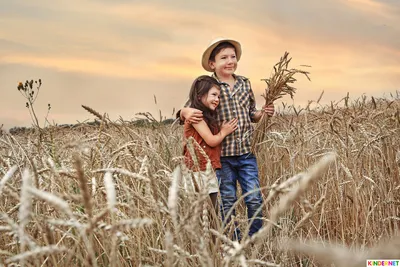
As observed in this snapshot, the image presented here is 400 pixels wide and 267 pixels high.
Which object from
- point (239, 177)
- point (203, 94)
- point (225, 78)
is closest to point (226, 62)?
point (225, 78)

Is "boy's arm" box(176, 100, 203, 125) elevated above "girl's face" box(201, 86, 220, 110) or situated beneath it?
situated beneath

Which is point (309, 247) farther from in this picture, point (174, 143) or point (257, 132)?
point (174, 143)

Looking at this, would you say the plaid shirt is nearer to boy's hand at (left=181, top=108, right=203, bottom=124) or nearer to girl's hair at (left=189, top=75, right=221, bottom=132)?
girl's hair at (left=189, top=75, right=221, bottom=132)

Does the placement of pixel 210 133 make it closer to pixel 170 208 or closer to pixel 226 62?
pixel 226 62

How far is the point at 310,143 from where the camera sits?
4.16 meters

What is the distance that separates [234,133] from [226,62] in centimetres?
50

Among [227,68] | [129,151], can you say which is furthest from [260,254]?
[227,68]

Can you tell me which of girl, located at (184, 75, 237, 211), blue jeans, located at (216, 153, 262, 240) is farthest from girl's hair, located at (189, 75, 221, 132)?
blue jeans, located at (216, 153, 262, 240)

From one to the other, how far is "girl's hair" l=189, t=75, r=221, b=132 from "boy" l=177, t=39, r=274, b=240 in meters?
0.09

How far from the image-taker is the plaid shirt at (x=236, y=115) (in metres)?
3.36

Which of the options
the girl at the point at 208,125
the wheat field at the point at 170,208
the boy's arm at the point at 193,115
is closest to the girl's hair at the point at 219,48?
the girl at the point at 208,125

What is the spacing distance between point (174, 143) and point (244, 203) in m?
1.34

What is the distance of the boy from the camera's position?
131 inches

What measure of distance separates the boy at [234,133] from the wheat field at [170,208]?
18 centimetres
